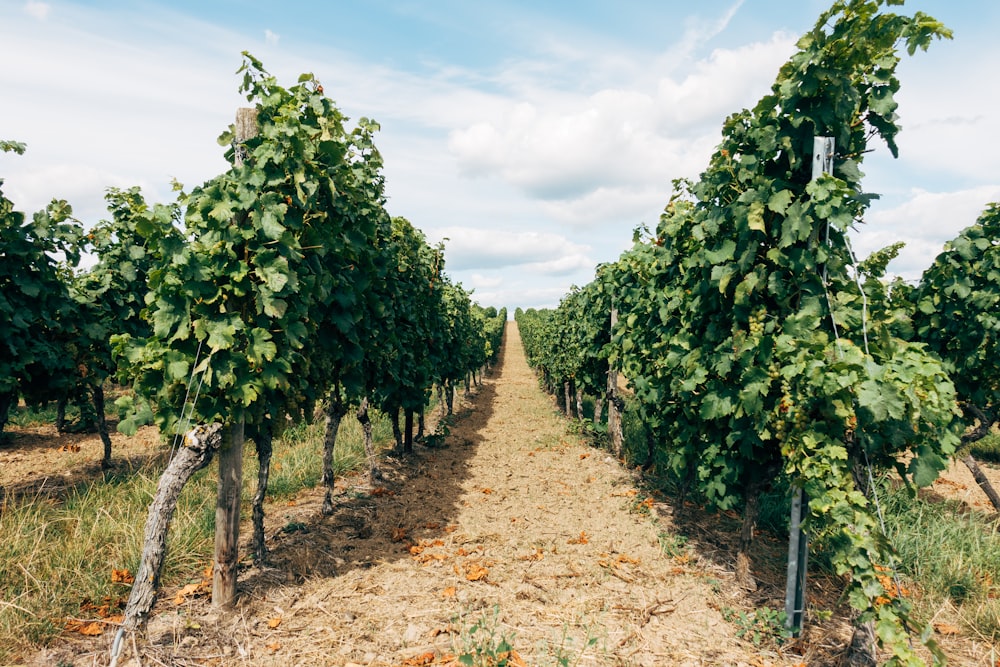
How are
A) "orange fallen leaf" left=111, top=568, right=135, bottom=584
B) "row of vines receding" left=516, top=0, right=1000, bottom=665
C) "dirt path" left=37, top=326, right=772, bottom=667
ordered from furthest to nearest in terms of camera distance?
"orange fallen leaf" left=111, top=568, right=135, bottom=584 < "dirt path" left=37, top=326, right=772, bottom=667 < "row of vines receding" left=516, top=0, right=1000, bottom=665

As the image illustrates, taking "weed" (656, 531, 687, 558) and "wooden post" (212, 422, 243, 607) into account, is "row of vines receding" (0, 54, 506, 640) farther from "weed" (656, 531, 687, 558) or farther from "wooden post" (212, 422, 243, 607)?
"weed" (656, 531, 687, 558)

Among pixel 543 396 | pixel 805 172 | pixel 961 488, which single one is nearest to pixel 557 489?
pixel 805 172

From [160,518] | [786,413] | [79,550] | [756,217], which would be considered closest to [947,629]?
[786,413]

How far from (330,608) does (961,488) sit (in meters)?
11.3

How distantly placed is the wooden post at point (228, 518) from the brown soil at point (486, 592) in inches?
8.6

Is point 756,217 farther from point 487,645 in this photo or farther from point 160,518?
point 160,518

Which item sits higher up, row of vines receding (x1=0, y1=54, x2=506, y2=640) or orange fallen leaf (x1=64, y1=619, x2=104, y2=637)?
row of vines receding (x1=0, y1=54, x2=506, y2=640)

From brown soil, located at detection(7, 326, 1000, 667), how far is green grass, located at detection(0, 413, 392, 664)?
304 millimetres

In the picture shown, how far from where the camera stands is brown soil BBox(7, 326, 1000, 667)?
395cm

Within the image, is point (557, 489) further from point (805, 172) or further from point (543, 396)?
point (543, 396)

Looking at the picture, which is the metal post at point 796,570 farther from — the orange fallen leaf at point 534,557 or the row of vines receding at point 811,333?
the orange fallen leaf at point 534,557

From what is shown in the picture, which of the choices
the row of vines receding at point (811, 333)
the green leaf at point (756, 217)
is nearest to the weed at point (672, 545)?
the row of vines receding at point (811, 333)

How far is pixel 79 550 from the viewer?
4.76 m

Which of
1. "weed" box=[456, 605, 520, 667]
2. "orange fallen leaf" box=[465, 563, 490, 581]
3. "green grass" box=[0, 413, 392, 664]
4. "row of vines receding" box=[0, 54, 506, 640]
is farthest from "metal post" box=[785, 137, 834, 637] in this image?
"green grass" box=[0, 413, 392, 664]
